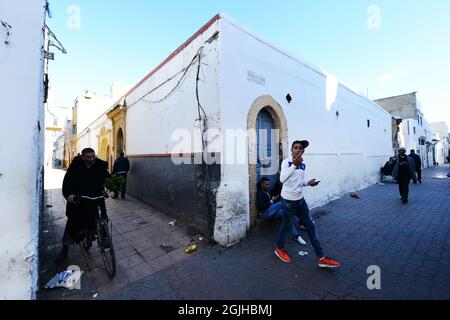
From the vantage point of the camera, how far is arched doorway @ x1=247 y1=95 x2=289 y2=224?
14.3ft

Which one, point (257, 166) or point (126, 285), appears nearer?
point (126, 285)

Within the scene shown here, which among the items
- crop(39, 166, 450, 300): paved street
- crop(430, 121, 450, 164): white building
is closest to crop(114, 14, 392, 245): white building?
crop(39, 166, 450, 300): paved street

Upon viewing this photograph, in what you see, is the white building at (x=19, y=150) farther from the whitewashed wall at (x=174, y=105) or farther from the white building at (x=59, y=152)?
the white building at (x=59, y=152)

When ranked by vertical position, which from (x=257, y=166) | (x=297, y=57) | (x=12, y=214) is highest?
(x=297, y=57)

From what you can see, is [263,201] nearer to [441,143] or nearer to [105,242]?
[105,242]

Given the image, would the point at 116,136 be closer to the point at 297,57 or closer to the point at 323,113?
the point at 297,57

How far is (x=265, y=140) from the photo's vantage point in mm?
5031

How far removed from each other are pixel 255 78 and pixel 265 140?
4.78ft

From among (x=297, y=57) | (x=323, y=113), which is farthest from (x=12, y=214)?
(x=323, y=113)

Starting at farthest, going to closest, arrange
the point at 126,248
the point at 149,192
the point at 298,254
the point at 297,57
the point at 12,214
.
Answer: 1. the point at 149,192
2. the point at 297,57
3. the point at 126,248
4. the point at 298,254
5. the point at 12,214

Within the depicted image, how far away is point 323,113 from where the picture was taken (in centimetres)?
686

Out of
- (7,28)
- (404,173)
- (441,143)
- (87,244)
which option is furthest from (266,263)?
(441,143)

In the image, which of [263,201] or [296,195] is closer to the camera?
[296,195]
